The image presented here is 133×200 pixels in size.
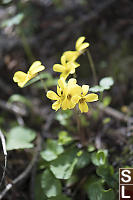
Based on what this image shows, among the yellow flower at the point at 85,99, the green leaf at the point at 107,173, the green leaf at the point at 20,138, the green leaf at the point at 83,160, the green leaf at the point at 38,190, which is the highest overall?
the yellow flower at the point at 85,99

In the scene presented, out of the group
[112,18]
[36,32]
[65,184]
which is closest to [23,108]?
[65,184]

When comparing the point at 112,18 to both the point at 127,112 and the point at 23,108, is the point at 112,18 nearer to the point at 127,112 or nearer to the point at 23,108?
the point at 127,112

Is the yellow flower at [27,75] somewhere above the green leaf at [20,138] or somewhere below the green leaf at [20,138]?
above

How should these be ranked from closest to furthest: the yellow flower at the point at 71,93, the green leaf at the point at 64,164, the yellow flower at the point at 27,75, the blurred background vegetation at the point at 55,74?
the yellow flower at the point at 71,93, the yellow flower at the point at 27,75, the green leaf at the point at 64,164, the blurred background vegetation at the point at 55,74

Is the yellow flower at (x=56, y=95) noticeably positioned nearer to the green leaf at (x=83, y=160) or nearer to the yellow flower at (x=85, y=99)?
the yellow flower at (x=85, y=99)

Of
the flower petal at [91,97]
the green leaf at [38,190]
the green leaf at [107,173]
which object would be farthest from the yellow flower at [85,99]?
the green leaf at [38,190]

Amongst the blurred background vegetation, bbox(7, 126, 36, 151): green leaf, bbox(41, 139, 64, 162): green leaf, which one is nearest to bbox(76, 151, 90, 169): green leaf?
the blurred background vegetation
